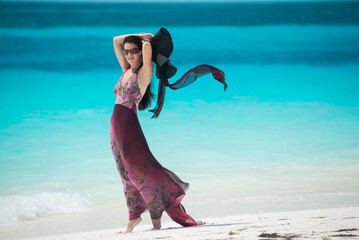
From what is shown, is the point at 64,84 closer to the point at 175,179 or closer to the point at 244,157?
the point at 244,157

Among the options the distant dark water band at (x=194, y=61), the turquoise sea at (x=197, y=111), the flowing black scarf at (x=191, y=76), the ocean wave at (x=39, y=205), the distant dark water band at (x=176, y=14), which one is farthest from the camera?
the distant dark water band at (x=176, y=14)

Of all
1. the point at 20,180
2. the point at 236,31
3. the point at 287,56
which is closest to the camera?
the point at 20,180

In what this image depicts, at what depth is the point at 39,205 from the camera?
538cm

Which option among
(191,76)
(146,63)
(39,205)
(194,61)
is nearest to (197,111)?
(194,61)

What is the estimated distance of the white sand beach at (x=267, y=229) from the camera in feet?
10.7

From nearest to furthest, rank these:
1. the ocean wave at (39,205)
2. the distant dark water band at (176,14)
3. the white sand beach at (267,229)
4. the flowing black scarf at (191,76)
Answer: the white sand beach at (267,229), the flowing black scarf at (191,76), the ocean wave at (39,205), the distant dark water band at (176,14)

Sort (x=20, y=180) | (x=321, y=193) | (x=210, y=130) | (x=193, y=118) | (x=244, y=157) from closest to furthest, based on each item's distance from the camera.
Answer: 1. (x=321, y=193)
2. (x=20, y=180)
3. (x=244, y=157)
4. (x=210, y=130)
5. (x=193, y=118)

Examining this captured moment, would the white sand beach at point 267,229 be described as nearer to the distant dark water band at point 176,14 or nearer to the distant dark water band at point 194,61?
the distant dark water band at point 194,61

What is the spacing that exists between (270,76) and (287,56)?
1564 mm

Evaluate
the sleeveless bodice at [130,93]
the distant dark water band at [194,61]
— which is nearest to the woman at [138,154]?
the sleeveless bodice at [130,93]

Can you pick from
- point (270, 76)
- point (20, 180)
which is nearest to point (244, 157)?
point (20, 180)

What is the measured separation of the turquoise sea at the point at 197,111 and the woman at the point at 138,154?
253mm

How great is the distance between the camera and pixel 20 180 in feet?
20.4

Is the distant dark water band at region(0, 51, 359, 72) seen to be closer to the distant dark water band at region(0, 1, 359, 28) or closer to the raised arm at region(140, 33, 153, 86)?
the distant dark water band at region(0, 1, 359, 28)
